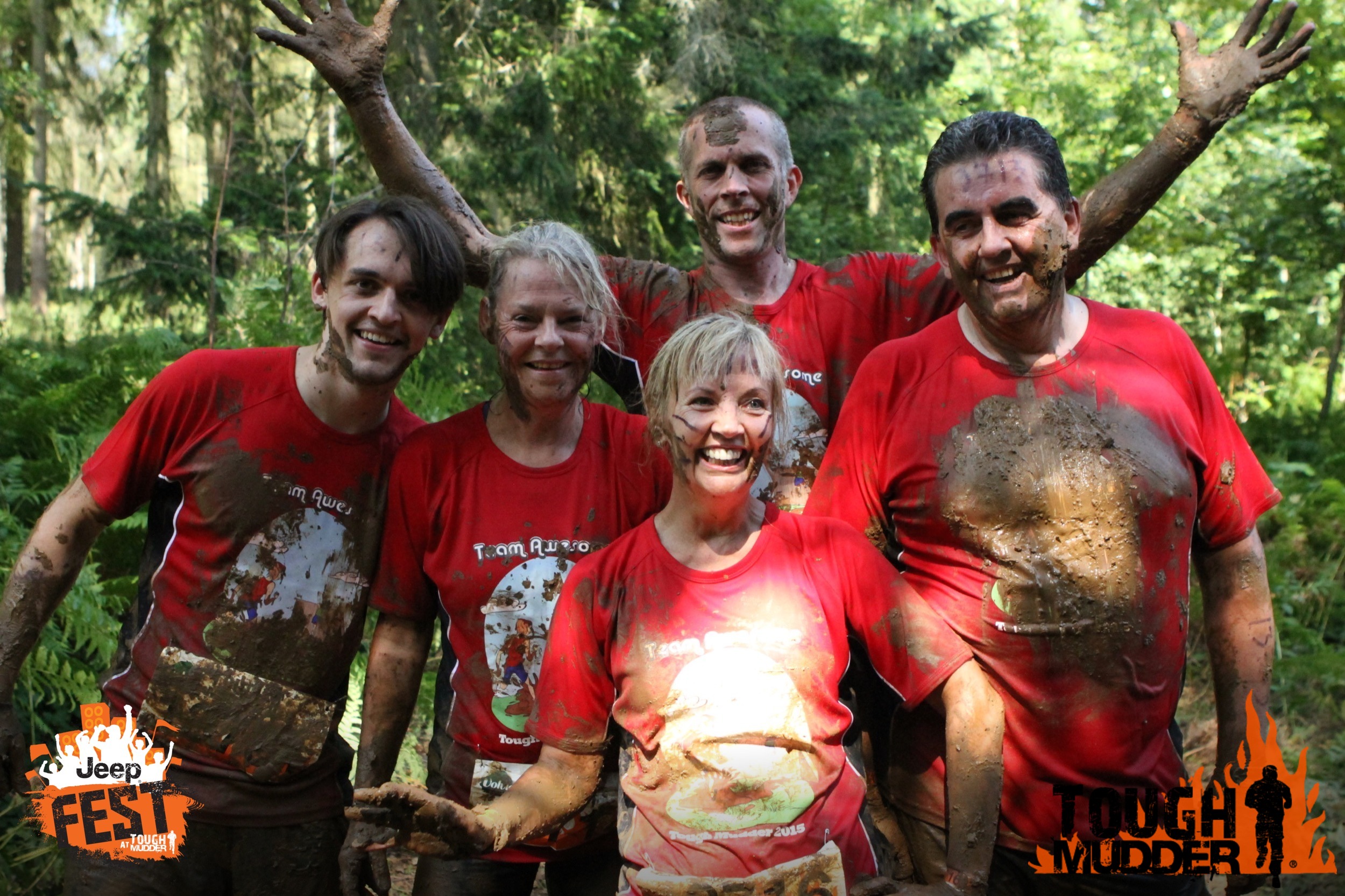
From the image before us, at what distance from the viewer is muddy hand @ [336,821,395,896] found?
2.63 m

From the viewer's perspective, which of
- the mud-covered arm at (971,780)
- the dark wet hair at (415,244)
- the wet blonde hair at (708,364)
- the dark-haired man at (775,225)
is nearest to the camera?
the mud-covered arm at (971,780)

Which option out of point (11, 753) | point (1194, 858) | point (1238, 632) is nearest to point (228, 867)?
point (11, 753)

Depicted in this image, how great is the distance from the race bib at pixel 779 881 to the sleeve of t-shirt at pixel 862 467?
0.79m

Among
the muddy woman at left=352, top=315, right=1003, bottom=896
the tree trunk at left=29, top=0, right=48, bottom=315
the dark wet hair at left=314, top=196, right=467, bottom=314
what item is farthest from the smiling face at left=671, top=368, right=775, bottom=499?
the tree trunk at left=29, top=0, right=48, bottom=315

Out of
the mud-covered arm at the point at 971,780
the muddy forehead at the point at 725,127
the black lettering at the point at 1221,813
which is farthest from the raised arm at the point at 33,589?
the black lettering at the point at 1221,813

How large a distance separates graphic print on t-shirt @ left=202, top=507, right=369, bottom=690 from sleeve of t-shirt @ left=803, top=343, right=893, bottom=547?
4.26ft

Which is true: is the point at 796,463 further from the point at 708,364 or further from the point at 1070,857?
the point at 1070,857

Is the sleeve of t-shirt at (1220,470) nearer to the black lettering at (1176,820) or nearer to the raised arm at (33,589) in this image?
the black lettering at (1176,820)

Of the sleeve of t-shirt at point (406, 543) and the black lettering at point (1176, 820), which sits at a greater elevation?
the sleeve of t-shirt at point (406, 543)

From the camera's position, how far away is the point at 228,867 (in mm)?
2785

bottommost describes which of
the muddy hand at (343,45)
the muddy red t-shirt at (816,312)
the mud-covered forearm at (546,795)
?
the mud-covered forearm at (546,795)

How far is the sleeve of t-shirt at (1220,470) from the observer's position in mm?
2580

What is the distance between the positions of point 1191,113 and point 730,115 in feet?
4.31

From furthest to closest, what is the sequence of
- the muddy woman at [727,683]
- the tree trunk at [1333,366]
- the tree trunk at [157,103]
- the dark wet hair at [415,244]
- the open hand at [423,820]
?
the tree trunk at [1333,366] → the tree trunk at [157,103] → the dark wet hair at [415,244] → the muddy woman at [727,683] → the open hand at [423,820]
